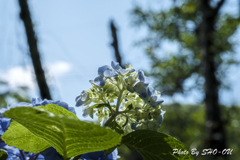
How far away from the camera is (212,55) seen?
14.6 feet

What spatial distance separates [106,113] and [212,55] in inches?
170

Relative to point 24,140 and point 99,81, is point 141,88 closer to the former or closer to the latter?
point 99,81

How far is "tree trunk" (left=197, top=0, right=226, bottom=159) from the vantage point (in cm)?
385

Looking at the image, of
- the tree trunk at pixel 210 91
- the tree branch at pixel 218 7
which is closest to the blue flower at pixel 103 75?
the tree trunk at pixel 210 91

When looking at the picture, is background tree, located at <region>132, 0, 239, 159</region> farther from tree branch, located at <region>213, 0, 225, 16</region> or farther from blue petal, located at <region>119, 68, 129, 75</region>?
blue petal, located at <region>119, 68, 129, 75</region>

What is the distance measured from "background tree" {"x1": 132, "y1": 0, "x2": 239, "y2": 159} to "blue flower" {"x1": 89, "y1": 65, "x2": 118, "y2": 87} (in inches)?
149

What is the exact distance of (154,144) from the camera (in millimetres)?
423

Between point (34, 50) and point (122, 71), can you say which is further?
point (34, 50)

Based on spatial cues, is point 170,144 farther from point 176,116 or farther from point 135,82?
point 176,116

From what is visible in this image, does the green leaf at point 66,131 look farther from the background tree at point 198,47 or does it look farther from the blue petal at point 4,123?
the background tree at point 198,47

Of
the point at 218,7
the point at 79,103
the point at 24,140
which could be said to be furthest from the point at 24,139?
the point at 218,7


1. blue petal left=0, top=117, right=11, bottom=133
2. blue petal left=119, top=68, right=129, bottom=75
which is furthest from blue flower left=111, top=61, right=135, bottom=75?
blue petal left=0, top=117, right=11, bottom=133

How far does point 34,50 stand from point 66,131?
1.86 metres

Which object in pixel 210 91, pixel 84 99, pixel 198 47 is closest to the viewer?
pixel 84 99
